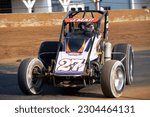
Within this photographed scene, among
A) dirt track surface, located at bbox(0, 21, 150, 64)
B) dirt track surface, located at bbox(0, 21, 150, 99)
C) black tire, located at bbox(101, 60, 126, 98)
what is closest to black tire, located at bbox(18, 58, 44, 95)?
dirt track surface, located at bbox(0, 21, 150, 99)

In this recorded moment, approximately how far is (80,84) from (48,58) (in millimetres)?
1811

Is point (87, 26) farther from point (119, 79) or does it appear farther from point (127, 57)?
point (119, 79)

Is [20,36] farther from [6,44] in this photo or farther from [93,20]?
[93,20]

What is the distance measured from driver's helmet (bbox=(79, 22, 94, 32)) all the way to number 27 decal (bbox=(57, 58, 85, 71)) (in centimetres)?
120

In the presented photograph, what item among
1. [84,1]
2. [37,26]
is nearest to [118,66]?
[37,26]

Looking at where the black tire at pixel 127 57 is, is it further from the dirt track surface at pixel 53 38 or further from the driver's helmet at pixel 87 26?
the driver's helmet at pixel 87 26

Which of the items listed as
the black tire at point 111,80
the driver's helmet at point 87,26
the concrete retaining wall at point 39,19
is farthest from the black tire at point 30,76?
the concrete retaining wall at point 39,19

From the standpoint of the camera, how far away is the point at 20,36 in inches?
1165

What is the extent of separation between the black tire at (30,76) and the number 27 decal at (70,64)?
2.43 ft

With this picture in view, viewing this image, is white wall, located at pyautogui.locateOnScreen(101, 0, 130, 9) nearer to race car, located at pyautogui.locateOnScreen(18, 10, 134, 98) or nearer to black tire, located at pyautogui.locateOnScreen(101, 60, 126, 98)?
race car, located at pyautogui.locateOnScreen(18, 10, 134, 98)

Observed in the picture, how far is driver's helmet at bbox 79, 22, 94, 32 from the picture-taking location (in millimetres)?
12389

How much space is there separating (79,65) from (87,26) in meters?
1.58

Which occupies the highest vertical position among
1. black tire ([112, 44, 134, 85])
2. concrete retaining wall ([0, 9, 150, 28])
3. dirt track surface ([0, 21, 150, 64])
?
black tire ([112, 44, 134, 85])

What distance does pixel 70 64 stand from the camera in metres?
11.5
